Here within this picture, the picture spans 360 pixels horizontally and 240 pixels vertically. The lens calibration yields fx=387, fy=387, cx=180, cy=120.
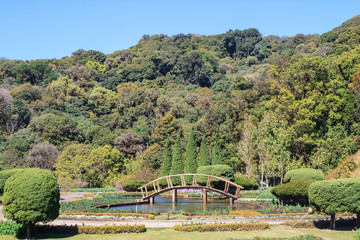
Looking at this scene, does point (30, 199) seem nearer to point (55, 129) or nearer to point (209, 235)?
point (209, 235)

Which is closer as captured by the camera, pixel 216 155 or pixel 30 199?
pixel 30 199

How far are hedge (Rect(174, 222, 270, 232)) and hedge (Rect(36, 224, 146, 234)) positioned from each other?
6.87 feet

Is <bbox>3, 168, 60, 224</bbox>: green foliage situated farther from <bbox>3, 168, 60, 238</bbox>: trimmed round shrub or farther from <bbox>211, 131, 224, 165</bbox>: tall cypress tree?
<bbox>211, 131, 224, 165</bbox>: tall cypress tree

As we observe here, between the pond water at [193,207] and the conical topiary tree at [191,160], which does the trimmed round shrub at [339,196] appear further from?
the conical topiary tree at [191,160]

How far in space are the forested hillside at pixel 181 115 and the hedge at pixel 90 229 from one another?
75.5 feet

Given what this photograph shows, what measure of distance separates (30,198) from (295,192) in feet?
53.3

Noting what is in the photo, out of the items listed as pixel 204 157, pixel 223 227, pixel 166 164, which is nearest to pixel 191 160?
pixel 204 157

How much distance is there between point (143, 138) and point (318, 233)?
50.6 meters

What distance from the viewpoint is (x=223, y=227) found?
18.5m

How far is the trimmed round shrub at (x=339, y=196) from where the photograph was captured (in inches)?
685

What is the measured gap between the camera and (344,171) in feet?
112

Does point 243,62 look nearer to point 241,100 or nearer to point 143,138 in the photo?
point 143,138

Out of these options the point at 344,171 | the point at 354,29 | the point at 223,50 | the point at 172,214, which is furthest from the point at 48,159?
the point at 223,50

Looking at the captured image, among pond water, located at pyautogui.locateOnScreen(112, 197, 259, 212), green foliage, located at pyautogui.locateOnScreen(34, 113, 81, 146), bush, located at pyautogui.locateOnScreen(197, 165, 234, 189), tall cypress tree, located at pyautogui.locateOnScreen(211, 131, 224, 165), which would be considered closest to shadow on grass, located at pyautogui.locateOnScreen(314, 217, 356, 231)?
pond water, located at pyautogui.locateOnScreen(112, 197, 259, 212)
